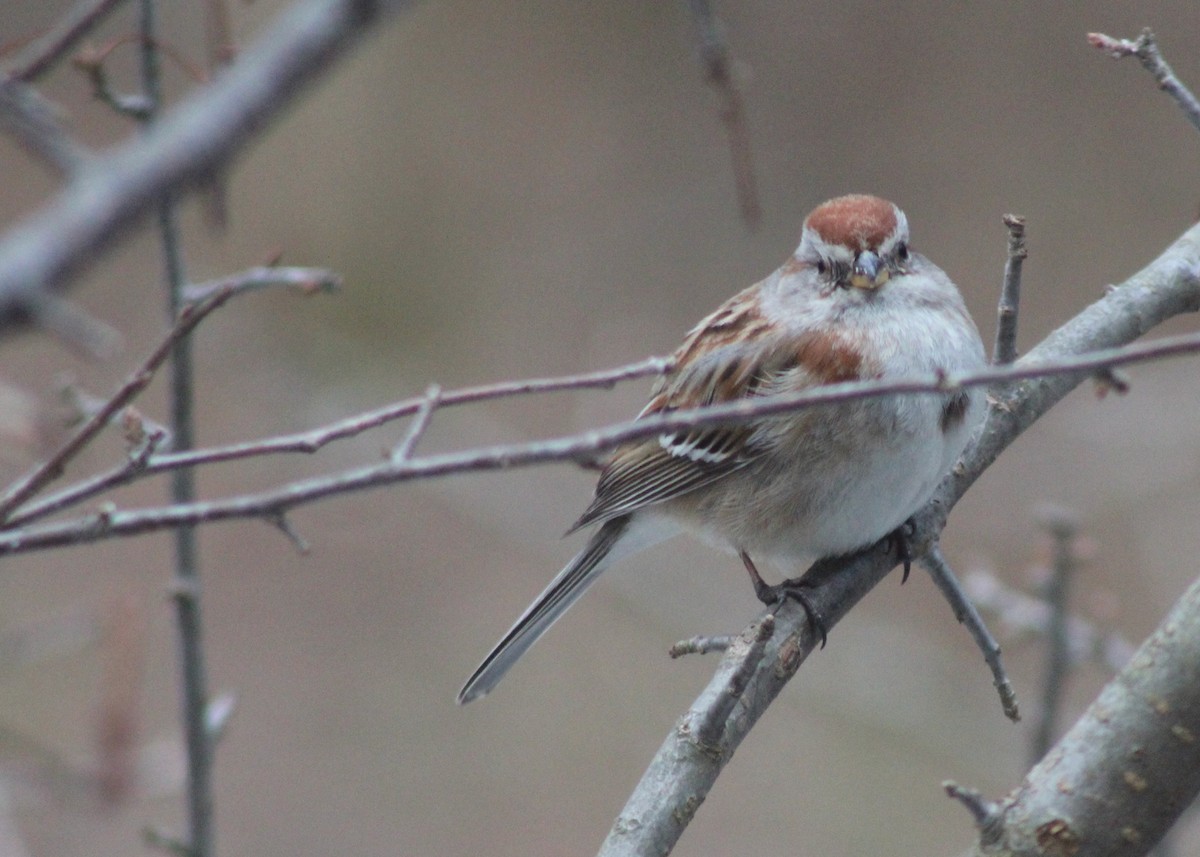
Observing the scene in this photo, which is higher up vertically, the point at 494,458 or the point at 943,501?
the point at 943,501

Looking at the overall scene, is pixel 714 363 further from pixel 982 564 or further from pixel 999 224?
pixel 999 224

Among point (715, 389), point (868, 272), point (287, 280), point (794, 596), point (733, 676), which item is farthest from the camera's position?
point (715, 389)

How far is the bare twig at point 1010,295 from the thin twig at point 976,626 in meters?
0.36

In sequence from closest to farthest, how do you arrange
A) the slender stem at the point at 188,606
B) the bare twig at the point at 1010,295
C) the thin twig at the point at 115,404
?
1. the thin twig at the point at 115,404
2. the bare twig at the point at 1010,295
3. the slender stem at the point at 188,606

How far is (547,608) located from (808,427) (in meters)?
0.68

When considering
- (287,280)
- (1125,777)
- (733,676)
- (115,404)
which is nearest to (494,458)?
(115,404)

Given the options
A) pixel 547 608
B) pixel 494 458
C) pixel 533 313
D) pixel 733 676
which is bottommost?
pixel 733 676

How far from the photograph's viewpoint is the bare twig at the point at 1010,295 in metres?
2.02

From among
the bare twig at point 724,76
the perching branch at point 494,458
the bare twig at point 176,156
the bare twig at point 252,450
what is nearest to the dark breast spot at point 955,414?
the bare twig at point 724,76

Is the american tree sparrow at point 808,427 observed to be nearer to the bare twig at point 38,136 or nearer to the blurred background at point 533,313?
the bare twig at point 38,136

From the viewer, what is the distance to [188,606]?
2.18 m

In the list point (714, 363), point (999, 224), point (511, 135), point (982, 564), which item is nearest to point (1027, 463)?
point (982, 564)

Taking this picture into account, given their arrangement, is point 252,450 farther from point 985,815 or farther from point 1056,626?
point 1056,626

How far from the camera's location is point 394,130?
614 centimetres
